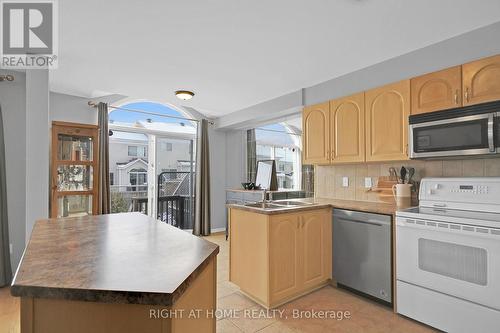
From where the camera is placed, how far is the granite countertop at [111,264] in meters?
0.74

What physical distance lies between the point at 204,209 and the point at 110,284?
4221mm

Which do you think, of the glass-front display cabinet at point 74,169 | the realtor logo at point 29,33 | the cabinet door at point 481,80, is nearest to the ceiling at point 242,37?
the realtor logo at point 29,33

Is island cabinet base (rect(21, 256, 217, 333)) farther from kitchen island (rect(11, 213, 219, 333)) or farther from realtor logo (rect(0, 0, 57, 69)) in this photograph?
realtor logo (rect(0, 0, 57, 69))

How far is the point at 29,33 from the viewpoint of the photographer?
2109 millimetres

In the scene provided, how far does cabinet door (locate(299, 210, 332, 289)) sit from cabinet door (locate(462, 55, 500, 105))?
1.56 meters

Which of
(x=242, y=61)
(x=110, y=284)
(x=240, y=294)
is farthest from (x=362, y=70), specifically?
(x=110, y=284)

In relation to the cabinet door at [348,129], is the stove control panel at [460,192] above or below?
below

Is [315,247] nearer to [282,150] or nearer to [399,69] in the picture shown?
[399,69]

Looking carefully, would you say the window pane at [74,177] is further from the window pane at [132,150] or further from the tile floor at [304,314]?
the tile floor at [304,314]

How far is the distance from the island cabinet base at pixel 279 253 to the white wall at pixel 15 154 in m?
2.43

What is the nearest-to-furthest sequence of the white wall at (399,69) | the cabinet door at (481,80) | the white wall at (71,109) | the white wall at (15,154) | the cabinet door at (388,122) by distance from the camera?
1. the cabinet door at (481,80)
2. the white wall at (399,69)
3. the cabinet door at (388,122)
4. the white wall at (15,154)
5. the white wall at (71,109)

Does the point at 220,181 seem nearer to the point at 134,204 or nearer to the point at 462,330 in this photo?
the point at 134,204

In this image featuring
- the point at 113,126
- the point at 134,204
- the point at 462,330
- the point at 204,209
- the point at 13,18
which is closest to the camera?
the point at 462,330

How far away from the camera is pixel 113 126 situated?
4.13 meters
